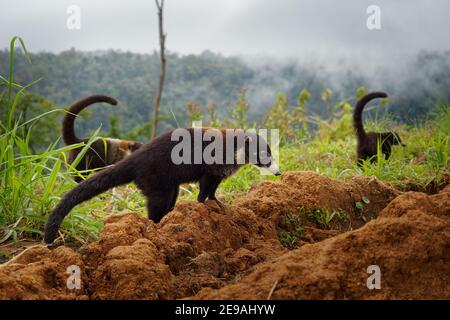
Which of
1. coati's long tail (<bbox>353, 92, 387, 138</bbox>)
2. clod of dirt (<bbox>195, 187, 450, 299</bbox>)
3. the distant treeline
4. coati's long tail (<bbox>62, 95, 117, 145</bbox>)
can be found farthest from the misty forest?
the distant treeline

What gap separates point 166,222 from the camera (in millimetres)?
4113

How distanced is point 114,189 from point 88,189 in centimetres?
253

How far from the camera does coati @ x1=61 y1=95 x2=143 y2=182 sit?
7406 millimetres

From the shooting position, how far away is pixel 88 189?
4.34 meters

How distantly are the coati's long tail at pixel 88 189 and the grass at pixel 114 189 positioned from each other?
0.19 m

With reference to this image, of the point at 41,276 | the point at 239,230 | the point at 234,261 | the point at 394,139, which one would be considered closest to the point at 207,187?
the point at 239,230

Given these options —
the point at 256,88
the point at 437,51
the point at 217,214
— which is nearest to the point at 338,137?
the point at 217,214

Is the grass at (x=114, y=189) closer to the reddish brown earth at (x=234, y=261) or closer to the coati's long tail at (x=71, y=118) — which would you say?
the reddish brown earth at (x=234, y=261)

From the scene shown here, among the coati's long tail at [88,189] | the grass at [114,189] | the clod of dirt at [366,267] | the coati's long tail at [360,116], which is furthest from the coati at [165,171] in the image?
the coati's long tail at [360,116]
